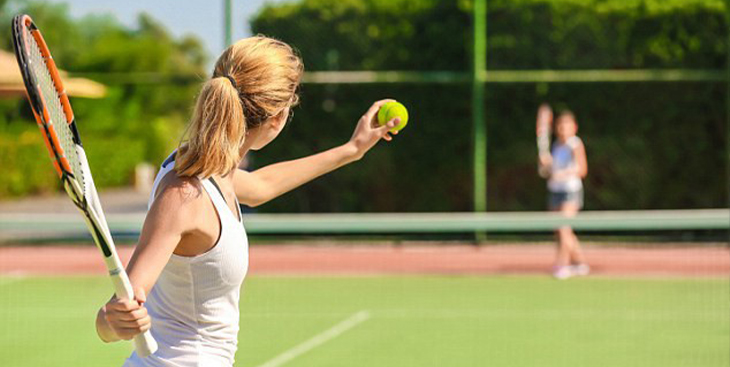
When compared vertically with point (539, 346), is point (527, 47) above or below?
above

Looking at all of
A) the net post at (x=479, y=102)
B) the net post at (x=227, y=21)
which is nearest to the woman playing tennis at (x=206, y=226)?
the net post at (x=227, y=21)

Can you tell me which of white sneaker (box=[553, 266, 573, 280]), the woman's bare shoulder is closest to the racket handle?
the woman's bare shoulder

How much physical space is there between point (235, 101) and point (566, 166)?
26.8 ft

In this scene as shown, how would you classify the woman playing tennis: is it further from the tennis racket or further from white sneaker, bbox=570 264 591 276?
white sneaker, bbox=570 264 591 276

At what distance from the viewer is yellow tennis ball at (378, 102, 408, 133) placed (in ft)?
11.1

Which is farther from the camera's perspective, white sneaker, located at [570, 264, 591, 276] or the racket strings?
white sneaker, located at [570, 264, 591, 276]

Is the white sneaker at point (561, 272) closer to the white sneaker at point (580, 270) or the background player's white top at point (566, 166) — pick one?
the white sneaker at point (580, 270)

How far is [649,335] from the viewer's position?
24.8 feet

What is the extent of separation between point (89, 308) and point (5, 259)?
4.12 meters

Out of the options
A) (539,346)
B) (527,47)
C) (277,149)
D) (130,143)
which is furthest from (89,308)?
(130,143)

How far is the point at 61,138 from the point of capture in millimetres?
2666

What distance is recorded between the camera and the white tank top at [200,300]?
2660 mm

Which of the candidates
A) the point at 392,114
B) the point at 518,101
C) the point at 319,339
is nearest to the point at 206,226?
the point at 392,114

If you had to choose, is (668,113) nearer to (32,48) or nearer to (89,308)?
(89,308)
